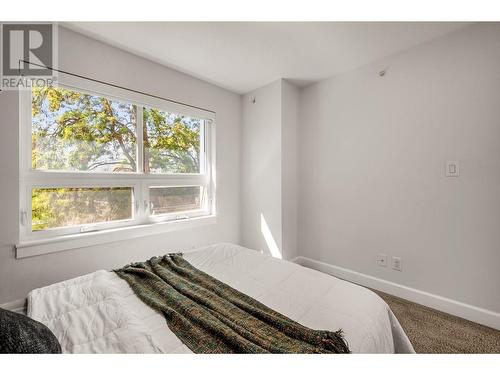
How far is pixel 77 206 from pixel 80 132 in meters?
0.64

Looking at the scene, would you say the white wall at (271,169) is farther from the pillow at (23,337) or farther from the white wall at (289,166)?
the pillow at (23,337)

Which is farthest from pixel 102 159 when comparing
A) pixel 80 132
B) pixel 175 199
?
pixel 175 199

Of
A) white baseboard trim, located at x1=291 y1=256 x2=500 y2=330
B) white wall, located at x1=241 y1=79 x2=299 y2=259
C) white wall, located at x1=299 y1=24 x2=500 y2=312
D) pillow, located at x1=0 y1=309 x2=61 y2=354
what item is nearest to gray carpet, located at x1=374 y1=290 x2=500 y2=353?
white baseboard trim, located at x1=291 y1=256 x2=500 y2=330

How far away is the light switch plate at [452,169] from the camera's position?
1832mm

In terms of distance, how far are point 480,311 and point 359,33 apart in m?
2.41

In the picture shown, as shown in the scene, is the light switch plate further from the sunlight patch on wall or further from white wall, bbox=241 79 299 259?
the sunlight patch on wall

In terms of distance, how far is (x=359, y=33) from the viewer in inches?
73.2

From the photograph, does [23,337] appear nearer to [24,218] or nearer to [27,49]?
[24,218]

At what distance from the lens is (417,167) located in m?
2.03

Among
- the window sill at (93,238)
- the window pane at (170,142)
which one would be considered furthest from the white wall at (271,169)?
the window sill at (93,238)
